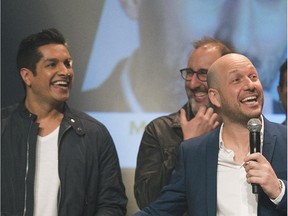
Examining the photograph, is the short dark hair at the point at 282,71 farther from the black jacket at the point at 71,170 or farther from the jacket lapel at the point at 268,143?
the black jacket at the point at 71,170

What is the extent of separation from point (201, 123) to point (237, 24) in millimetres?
647

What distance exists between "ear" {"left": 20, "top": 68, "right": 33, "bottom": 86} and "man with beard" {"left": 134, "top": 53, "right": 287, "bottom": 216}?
0.98 meters

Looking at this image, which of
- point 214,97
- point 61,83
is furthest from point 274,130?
point 61,83

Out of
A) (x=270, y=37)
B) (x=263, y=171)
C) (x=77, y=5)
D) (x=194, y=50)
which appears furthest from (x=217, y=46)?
(x=263, y=171)

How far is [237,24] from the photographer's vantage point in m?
3.17

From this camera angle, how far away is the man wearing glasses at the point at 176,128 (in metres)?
2.83

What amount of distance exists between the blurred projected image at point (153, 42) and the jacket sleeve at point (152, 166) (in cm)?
28

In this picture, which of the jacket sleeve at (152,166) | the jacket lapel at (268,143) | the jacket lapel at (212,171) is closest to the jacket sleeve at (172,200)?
the jacket lapel at (212,171)

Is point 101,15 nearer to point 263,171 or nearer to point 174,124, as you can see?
point 174,124

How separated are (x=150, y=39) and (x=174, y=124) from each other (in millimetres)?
512

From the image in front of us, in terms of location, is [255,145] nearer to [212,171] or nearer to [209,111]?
[212,171]

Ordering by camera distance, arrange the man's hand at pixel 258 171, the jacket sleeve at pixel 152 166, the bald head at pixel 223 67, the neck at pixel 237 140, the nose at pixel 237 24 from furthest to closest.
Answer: the nose at pixel 237 24, the jacket sleeve at pixel 152 166, the bald head at pixel 223 67, the neck at pixel 237 140, the man's hand at pixel 258 171

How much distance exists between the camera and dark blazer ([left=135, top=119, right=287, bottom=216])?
238 centimetres

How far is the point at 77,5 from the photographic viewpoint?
3252mm
